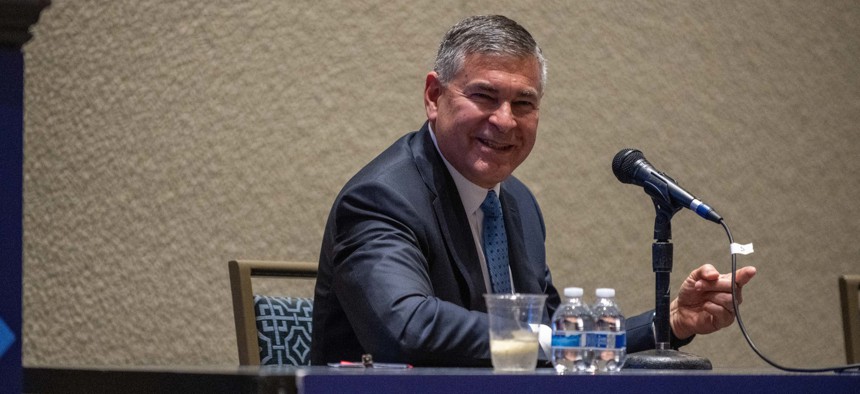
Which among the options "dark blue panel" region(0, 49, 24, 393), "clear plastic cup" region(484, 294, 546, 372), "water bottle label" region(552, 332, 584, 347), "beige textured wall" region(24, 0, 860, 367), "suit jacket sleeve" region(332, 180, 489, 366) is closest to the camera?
"dark blue panel" region(0, 49, 24, 393)

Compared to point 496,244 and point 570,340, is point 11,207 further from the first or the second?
point 496,244

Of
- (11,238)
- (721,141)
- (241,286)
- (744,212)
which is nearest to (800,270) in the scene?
(744,212)

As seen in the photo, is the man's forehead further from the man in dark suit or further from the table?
the table

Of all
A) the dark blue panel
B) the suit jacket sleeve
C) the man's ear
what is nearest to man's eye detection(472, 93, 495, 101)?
the man's ear

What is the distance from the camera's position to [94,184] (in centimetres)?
283

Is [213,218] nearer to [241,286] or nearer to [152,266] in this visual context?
[152,266]

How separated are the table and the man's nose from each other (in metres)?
0.92

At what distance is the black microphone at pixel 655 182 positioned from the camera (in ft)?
5.61

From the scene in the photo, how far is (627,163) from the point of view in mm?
1846

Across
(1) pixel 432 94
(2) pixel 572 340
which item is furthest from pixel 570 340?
(1) pixel 432 94

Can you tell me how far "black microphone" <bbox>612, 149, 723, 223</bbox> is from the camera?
1709mm

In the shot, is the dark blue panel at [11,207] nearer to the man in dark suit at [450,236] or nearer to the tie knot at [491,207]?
the man in dark suit at [450,236]

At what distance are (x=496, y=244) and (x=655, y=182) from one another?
1.65 feet

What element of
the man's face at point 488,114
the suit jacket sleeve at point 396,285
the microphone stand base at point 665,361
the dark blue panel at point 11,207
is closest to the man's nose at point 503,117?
the man's face at point 488,114
